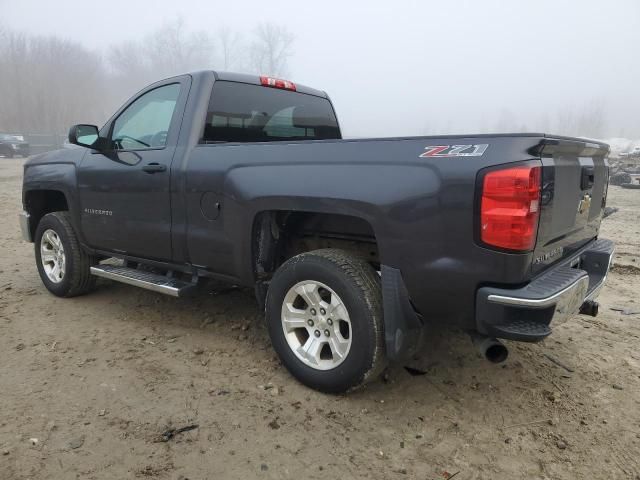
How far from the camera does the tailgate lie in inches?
88.4

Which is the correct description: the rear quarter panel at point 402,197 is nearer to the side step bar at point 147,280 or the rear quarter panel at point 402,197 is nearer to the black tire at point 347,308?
the black tire at point 347,308

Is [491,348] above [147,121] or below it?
below

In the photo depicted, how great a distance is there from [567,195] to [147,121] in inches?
122

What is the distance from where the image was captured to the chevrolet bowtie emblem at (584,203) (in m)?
2.71

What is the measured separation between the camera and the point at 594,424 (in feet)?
8.48

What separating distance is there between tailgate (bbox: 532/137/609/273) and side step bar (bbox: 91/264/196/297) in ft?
7.57

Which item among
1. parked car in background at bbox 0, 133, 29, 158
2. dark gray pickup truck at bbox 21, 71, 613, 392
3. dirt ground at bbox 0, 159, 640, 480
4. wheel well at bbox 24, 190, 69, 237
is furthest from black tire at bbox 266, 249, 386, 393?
parked car in background at bbox 0, 133, 29, 158

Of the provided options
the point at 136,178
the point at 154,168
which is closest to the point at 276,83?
the point at 154,168

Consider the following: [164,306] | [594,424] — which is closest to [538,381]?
[594,424]

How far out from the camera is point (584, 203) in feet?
9.09

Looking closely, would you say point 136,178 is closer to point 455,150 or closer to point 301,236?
point 301,236

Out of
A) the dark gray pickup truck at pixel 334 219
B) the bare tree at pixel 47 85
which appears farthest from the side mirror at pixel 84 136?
the bare tree at pixel 47 85

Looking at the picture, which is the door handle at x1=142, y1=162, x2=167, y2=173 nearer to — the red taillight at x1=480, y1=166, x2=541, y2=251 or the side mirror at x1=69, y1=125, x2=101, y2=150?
the side mirror at x1=69, y1=125, x2=101, y2=150

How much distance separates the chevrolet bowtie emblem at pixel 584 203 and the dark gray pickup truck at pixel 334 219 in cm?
1
